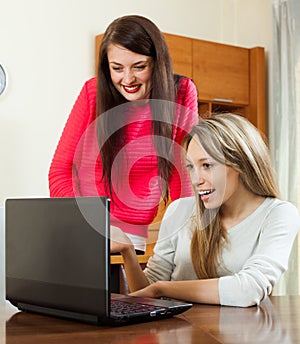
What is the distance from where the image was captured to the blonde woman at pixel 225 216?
5.58 feet

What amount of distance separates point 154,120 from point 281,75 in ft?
7.37

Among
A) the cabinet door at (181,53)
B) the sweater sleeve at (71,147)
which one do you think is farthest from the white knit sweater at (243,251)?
the cabinet door at (181,53)

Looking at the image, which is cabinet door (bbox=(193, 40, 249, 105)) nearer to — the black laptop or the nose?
the nose

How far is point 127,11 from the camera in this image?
13.3ft

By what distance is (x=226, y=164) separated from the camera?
176cm

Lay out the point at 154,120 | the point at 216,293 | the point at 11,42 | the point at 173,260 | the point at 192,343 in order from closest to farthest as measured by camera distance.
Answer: the point at 192,343
the point at 216,293
the point at 173,260
the point at 154,120
the point at 11,42

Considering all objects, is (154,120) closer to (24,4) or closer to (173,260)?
(173,260)

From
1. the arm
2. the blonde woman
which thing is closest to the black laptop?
the arm

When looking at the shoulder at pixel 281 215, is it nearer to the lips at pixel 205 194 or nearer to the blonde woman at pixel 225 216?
the blonde woman at pixel 225 216

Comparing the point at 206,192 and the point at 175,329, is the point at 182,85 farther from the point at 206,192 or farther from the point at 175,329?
the point at 175,329

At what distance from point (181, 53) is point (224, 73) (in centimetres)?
36

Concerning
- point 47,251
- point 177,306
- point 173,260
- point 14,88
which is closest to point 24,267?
point 47,251

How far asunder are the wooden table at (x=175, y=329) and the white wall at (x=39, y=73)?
235cm

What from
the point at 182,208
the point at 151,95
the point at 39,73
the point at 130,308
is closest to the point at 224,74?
the point at 39,73
